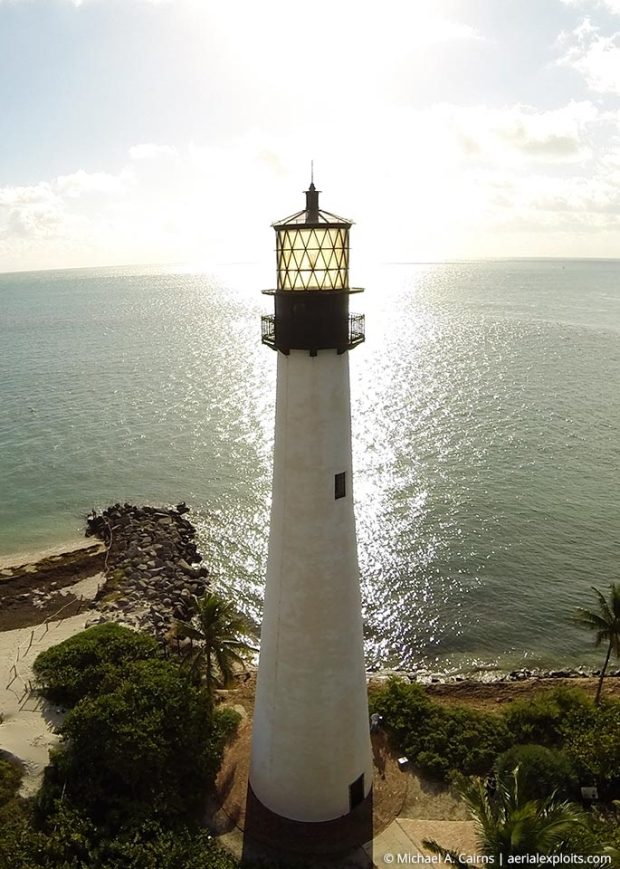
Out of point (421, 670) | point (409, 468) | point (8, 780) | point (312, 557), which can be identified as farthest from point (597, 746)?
point (409, 468)

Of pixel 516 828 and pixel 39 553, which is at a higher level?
pixel 516 828

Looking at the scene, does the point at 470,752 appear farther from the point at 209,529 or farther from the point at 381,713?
the point at 209,529

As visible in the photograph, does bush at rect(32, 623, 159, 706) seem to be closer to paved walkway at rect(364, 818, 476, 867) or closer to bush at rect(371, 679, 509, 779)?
bush at rect(371, 679, 509, 779)

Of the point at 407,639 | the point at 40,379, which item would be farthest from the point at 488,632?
the point at 40,379

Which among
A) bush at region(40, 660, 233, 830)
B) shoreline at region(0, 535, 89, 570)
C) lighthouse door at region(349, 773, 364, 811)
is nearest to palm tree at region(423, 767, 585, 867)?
lighthouse door at region(349, 773, 364, 811)

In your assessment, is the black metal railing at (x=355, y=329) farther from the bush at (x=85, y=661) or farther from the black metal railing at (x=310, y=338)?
the bush at (x=85, y=661)

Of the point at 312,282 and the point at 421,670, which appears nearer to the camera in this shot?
the point at 312,282

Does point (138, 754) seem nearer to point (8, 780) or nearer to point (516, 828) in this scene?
point (8, 780)
